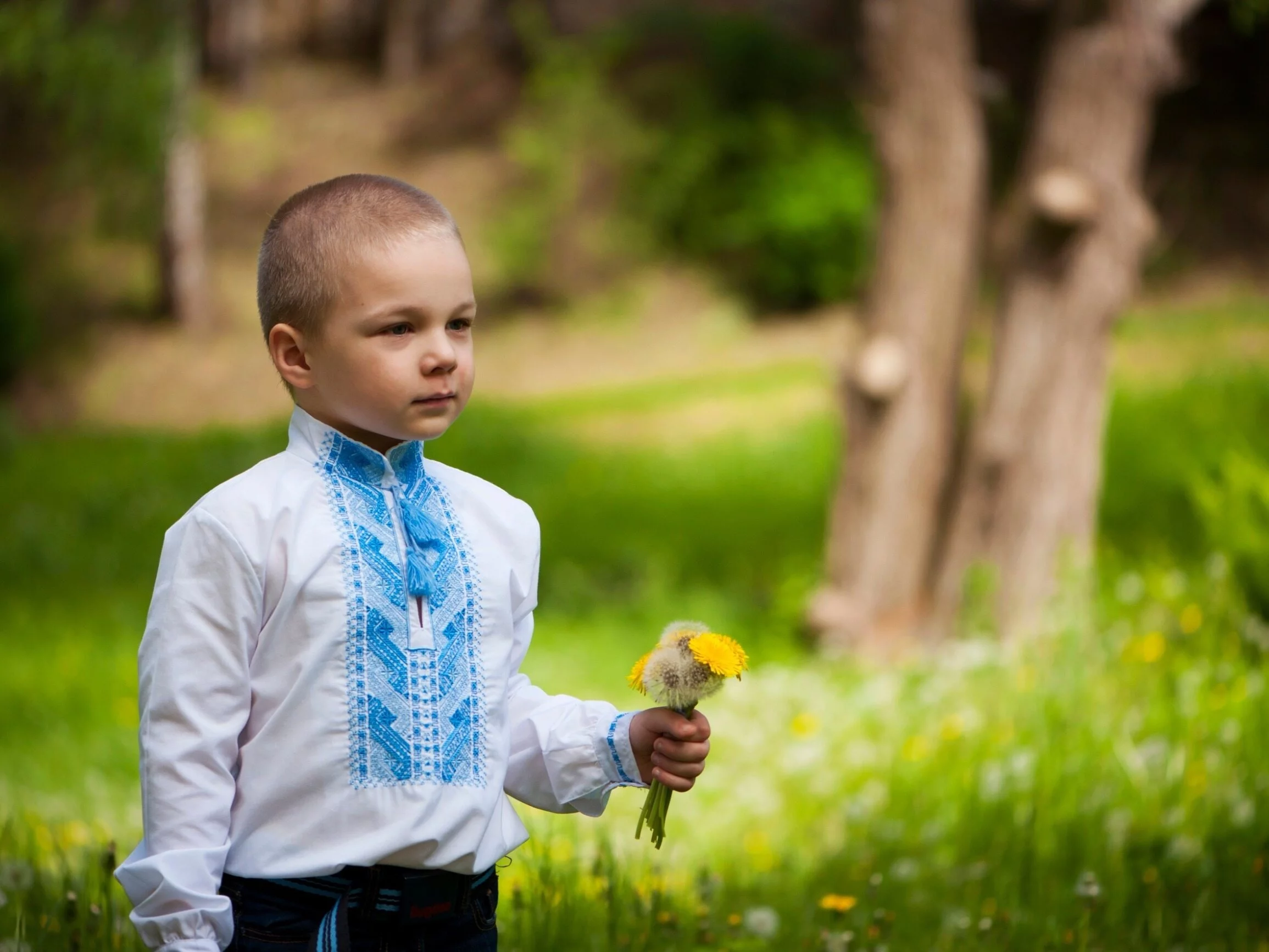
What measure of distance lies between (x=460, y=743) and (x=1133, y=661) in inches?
147

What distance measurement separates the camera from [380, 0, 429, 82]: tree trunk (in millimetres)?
23906

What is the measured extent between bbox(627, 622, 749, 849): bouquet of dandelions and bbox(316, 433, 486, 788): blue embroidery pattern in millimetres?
259

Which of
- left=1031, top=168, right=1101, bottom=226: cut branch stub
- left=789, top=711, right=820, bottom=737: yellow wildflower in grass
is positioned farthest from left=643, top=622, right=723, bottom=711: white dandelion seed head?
left=1031, top=168, right=1101, bottom=226: cut branch stub

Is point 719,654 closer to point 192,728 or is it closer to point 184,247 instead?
point 192,728

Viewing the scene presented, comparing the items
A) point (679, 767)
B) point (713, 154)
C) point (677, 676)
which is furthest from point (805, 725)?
point (713, 154)

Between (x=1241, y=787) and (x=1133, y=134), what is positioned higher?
(x=1133, y=134)

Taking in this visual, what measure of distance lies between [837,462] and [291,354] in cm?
481

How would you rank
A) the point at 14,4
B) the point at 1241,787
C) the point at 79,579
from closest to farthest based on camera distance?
the point at 1241,787 < the point at 14,4 < the point at 79,579

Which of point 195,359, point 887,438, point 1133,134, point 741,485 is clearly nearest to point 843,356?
point 887,438

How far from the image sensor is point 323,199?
73.0 inches

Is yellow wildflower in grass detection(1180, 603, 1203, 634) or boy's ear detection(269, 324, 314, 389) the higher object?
yellow wildflower in grass detection(1180, 603, 1203, 634)

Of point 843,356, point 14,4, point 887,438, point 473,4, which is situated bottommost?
point 887,438

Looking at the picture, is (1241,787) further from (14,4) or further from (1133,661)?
(14,4)

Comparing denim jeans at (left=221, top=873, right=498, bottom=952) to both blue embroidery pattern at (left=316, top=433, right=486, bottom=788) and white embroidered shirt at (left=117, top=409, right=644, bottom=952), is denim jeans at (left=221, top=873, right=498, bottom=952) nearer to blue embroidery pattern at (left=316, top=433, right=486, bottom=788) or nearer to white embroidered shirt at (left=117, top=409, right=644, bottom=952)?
white embroidered shirt at (left=117, top=409, right=644, bottom=952)
